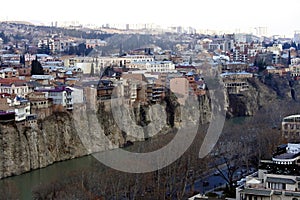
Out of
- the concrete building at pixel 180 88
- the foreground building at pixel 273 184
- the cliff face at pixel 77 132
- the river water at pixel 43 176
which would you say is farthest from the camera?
the concrete building at pixel 180 88

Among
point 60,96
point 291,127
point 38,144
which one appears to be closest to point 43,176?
point 38,144

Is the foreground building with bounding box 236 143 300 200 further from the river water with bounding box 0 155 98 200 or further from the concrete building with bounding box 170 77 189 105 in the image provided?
the concrete building with bounding box 170 77 189 105

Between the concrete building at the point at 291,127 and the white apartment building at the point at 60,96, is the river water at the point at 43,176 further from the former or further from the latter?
the concrete building at the point at 291,127

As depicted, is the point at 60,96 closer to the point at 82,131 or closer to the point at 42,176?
the point at 82,131

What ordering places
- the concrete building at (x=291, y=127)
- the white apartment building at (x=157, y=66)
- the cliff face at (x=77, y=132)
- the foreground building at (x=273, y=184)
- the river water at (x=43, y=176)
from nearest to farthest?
1. the foreground building at (x=273, y=184)
2. the river water at (x=43, y=176)
3. the cliff face at (x=77, y=132)
4. the concrete building at (x=291, y=127)
5. the white apartment building at (x=157, y=66)

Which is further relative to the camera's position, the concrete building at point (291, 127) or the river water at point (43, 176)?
the concrete building at point (291, 127)

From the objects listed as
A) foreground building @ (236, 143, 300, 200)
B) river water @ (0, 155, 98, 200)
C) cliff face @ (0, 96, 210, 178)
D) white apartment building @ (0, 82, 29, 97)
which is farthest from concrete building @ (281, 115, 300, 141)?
foreground building @ (236, 143, 300, 200)

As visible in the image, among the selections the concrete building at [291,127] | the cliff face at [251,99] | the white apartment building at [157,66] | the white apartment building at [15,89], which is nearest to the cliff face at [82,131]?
the white apartment building at [15,89]

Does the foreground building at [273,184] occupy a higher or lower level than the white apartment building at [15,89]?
lower

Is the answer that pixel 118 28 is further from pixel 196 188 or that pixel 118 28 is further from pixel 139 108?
pixel 196 188

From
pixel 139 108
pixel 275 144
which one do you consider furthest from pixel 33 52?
pixel 275 144
